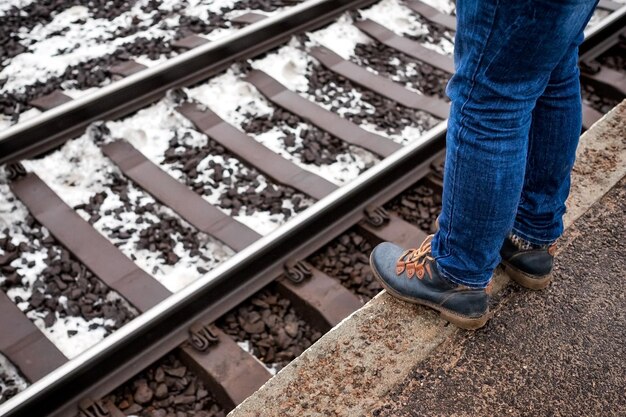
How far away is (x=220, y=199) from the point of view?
3.44 m

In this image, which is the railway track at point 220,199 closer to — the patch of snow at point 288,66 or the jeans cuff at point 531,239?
the patch of snow at point 288,66

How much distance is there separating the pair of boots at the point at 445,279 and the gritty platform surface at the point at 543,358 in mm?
98

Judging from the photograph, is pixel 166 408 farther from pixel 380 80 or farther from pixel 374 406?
pixel 380 80

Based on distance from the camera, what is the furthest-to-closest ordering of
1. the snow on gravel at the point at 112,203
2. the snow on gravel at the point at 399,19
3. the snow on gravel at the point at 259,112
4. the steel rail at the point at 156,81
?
the snow on gravel at the point at 399,19
the snow on gravel at the point at 259,112
the steel rail at the point at 156,81
the snow on gravel at the point at 112,203

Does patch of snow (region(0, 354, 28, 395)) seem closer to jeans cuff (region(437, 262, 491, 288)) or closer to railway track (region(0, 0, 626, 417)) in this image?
railway track (region(0, 0, 626, 417))

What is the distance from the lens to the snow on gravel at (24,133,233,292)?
10.2ft

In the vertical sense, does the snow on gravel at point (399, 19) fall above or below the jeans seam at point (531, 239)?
below

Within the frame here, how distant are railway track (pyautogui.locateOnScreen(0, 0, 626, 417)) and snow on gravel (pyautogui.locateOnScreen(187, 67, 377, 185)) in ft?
0.04

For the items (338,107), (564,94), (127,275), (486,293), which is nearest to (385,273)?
(486,293)

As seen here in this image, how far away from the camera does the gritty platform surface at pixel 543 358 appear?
7.69 ft

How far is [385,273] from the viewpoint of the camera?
2645mm

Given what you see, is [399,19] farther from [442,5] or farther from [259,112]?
[259,112]

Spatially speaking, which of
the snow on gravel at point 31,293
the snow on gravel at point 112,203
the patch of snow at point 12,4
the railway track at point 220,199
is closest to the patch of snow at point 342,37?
the railway track at point 220,199

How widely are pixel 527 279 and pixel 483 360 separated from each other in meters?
0.41
